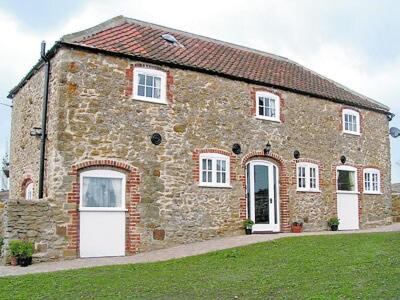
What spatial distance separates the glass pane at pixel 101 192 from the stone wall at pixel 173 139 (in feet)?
1.67

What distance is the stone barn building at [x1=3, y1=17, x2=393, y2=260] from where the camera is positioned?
523 inches

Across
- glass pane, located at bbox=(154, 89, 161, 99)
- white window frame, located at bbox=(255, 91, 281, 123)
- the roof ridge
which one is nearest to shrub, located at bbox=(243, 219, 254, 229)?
white window frame, located at bbox=(255, 91, 281, 123)

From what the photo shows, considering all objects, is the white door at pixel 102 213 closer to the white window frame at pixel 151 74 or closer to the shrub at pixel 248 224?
the white window frame at pixel 151 74

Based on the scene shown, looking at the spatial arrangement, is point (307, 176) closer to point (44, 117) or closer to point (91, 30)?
point (91, 30)

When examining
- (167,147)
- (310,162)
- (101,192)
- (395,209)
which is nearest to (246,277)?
(101,192)

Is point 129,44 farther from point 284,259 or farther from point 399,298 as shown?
point 399,298

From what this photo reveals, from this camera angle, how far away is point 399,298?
7.50 m

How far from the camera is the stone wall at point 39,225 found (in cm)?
1219

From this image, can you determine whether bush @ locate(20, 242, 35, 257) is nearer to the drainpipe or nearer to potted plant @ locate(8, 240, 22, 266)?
potted plant @ locate(8, 240, 22, 266)

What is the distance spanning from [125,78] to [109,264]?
5761 millimetres

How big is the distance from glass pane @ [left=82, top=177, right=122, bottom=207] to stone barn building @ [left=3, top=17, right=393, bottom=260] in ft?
0.10

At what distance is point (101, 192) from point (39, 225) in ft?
6.51

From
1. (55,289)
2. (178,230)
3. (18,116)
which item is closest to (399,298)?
(55,289)

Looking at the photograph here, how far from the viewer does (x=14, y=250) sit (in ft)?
38.8
